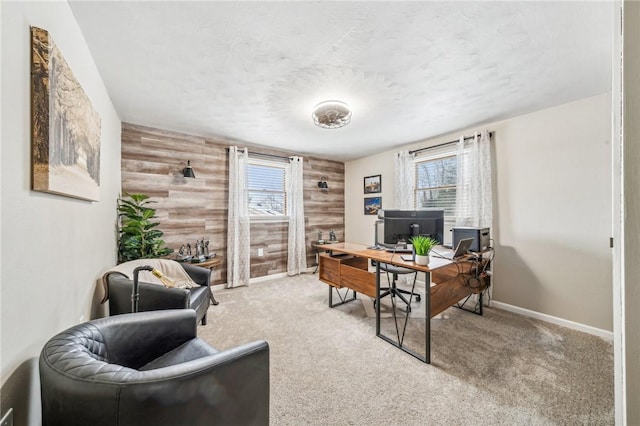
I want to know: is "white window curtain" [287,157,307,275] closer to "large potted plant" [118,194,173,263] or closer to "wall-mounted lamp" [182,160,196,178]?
"wall-mounted lamp" [182,160,196,178]

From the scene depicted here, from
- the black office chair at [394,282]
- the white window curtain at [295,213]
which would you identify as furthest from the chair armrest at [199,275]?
the white window curtain at [295,213]

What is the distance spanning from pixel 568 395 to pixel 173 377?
2.35m

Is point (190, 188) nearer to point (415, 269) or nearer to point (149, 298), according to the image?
point (149, 298)

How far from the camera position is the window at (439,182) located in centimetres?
349

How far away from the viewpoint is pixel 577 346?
214cm

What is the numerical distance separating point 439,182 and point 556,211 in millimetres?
1359

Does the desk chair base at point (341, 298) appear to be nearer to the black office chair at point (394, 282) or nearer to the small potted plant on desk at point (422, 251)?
the black office chair at point (394, 282)

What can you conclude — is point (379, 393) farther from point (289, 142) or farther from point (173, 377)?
point (289, 142)

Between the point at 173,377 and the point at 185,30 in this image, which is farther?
the point at 185,30

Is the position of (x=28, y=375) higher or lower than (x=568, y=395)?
higher

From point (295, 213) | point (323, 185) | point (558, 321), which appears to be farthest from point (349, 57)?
point (558, 321)

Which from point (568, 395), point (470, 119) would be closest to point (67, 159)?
point (568, 395)

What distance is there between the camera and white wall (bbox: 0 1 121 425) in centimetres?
81

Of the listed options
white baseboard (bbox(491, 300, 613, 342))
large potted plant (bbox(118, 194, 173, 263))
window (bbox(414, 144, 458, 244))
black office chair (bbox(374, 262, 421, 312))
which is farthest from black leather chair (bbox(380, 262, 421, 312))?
large potted plant (bbox(118, 194, 173, 263))
